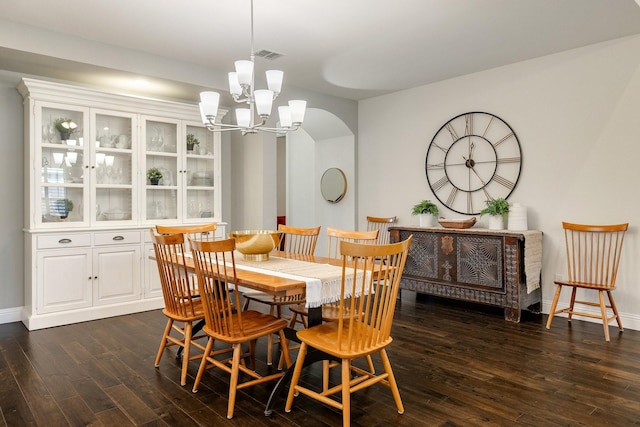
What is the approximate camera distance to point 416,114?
17.7 feet

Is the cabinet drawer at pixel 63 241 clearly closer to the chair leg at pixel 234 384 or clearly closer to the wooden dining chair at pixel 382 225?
the chair leg at pixel 234 384

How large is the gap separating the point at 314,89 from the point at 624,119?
3.22m

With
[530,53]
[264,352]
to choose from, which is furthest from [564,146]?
[264,352]

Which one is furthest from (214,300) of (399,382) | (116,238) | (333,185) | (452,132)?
(333,185)

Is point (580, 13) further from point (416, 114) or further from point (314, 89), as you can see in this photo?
point (314, 89)

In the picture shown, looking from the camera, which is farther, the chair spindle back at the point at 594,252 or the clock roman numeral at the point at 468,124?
the clock roman numeral at the point at 468,124

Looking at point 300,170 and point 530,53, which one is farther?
point 300,170

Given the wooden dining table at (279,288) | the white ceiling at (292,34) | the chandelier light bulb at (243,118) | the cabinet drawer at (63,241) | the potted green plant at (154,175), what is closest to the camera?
the wooden dining table at (279,288)

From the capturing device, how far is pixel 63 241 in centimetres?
401

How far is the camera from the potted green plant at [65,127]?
4113mm

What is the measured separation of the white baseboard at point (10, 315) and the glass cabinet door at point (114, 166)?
3.56 feet

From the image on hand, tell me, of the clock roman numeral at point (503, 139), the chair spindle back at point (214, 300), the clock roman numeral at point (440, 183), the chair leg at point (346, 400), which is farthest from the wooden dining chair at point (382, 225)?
the chair leg at point (346, 400)

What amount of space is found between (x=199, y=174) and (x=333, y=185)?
2.02 metres

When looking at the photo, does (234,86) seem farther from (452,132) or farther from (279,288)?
(452,132)
